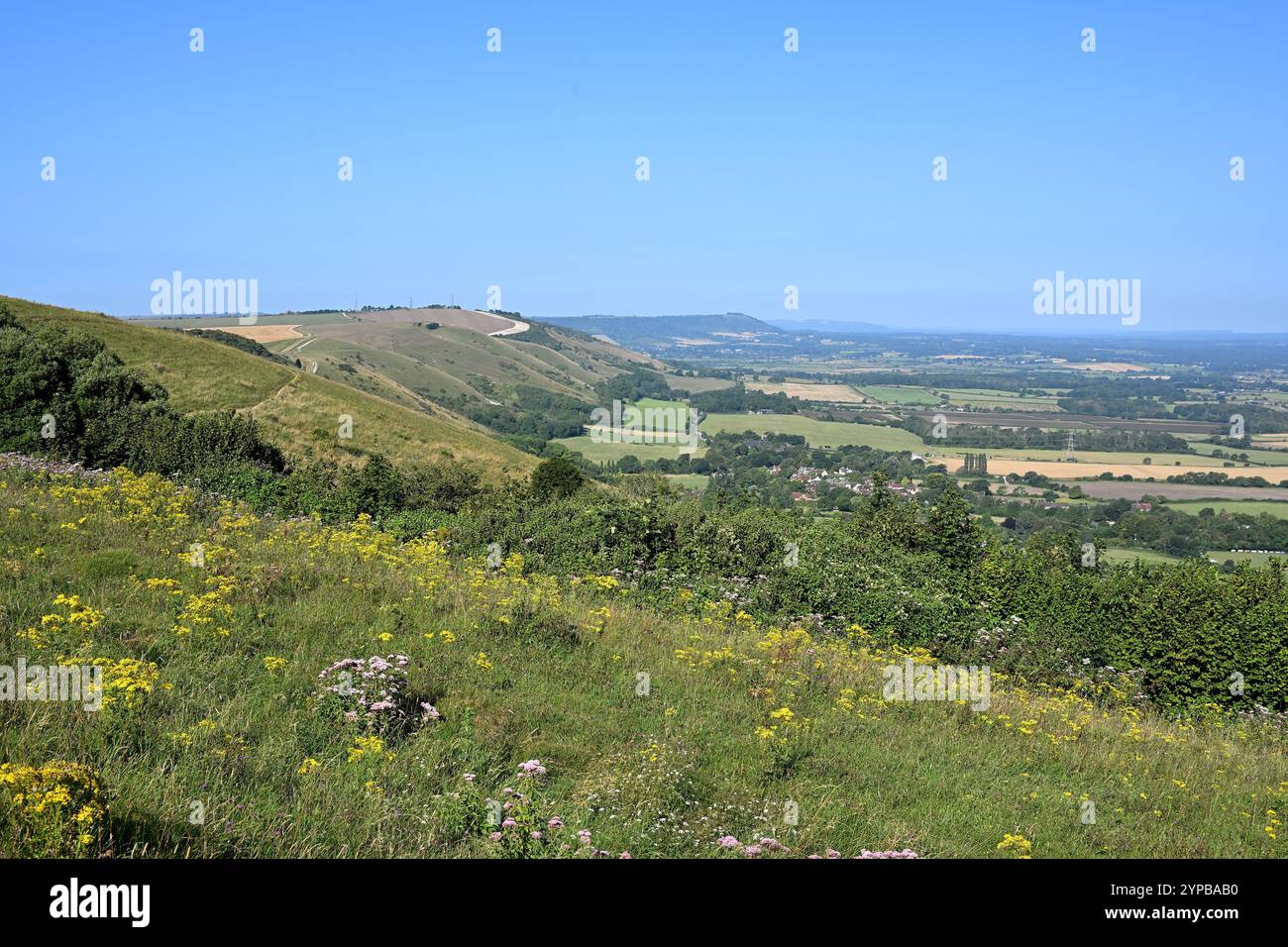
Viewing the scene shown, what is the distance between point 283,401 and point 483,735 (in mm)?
44527

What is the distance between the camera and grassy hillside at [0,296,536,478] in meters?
42.8

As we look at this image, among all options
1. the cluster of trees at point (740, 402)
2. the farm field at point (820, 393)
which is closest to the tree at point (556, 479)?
the cluster of trees at point (740, 402)

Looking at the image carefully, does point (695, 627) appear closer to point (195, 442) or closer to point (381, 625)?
point (381, 625)

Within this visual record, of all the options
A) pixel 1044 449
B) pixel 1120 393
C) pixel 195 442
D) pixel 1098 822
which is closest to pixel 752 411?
pixel 1044 449

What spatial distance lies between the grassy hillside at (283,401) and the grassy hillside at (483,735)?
32413mm

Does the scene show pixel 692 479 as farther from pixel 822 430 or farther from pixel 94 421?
pixel 94 421

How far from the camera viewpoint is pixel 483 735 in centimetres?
639

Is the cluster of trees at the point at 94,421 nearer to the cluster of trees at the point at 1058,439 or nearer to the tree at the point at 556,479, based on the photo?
the tree at the point at 556,479

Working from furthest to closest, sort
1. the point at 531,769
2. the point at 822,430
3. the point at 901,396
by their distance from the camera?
the point at 901,396, the point at 822,430, the point at 531,769

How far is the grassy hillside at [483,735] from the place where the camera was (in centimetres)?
458

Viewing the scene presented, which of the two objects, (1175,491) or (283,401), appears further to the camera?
(1175,491)

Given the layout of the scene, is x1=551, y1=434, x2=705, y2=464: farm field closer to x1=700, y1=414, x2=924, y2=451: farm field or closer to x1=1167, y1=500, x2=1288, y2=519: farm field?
x1=700, y1=414, x2=924, y2=451: farm field

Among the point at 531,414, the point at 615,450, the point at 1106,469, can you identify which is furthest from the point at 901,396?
the point at 615,450

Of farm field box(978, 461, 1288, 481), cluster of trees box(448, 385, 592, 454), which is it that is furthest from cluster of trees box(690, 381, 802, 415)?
farm field box(978, 461, 1288, 481)
